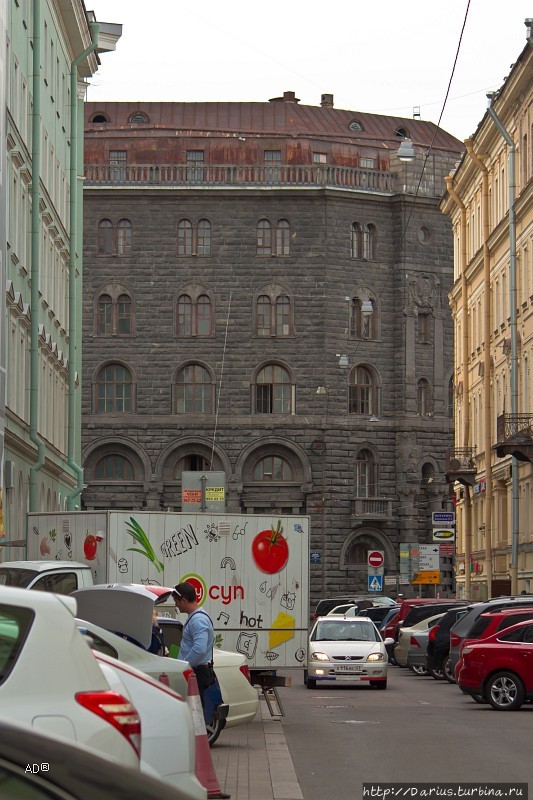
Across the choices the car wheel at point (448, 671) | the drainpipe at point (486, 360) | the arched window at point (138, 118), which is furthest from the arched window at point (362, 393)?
the car wheel at point (448, 671)

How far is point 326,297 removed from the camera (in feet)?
243

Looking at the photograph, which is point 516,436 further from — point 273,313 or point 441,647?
point 273,313

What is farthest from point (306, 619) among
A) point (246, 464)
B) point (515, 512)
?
point (246, 464)

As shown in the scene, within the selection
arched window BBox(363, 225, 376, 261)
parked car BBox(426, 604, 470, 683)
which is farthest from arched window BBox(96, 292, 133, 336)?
parked car BBox(426, 604, 470, 683)

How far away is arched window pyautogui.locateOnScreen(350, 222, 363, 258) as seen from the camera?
75125mm

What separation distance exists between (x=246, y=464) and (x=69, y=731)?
2669 inches

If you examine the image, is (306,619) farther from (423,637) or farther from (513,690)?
(423,637)

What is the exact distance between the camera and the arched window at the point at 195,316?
74.4 metres

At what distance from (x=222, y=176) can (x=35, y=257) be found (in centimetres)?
3923

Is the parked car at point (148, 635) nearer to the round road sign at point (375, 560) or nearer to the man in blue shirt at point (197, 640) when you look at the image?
the man in blue shirt at point (197, 640)

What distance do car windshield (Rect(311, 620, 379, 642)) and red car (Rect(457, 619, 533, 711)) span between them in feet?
21.5

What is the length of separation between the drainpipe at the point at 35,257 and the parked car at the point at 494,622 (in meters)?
15.1

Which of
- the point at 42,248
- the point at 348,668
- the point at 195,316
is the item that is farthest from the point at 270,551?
the point at 195,316

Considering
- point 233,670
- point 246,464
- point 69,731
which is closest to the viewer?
point 69,731
